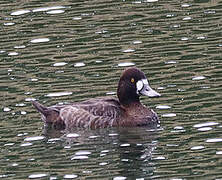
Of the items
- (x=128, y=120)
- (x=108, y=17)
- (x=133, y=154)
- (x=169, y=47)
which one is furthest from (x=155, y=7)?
(x=133, y=154)

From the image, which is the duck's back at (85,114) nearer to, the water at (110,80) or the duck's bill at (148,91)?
the water at (110,80)

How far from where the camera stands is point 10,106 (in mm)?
20422

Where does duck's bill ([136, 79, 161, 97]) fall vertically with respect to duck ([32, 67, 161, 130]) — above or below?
above

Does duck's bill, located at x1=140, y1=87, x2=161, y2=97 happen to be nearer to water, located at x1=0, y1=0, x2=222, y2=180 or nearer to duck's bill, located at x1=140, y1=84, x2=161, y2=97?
duck's bill, located at x1=140, y1=84, x2=161, y2=97

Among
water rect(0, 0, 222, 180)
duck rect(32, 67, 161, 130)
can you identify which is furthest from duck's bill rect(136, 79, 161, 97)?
water rect(0, 0, 222, 180)

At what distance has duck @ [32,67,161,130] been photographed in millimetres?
19891

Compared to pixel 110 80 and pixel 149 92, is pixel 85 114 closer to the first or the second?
pixel 149 92

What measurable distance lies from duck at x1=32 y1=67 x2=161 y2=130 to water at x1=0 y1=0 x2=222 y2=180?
0.27m

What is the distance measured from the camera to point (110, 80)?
21.9 meters

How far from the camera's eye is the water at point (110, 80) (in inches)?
665

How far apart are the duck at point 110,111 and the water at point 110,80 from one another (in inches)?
10.7

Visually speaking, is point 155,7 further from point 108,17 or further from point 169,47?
point 169,47

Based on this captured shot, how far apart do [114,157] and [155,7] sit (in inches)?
420

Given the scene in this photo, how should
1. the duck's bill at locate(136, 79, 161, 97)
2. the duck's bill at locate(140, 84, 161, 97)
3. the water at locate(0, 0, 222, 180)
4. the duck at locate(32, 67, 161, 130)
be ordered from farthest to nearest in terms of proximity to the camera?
1. the duck's bill at locate(136, 79, 161, 97)
2. the duck's bill at locate(140, 84, 161, 97)
3. the duck at locate(32, 67, 161, 130)
4. the water at locate(0, 0, 222, 180)
